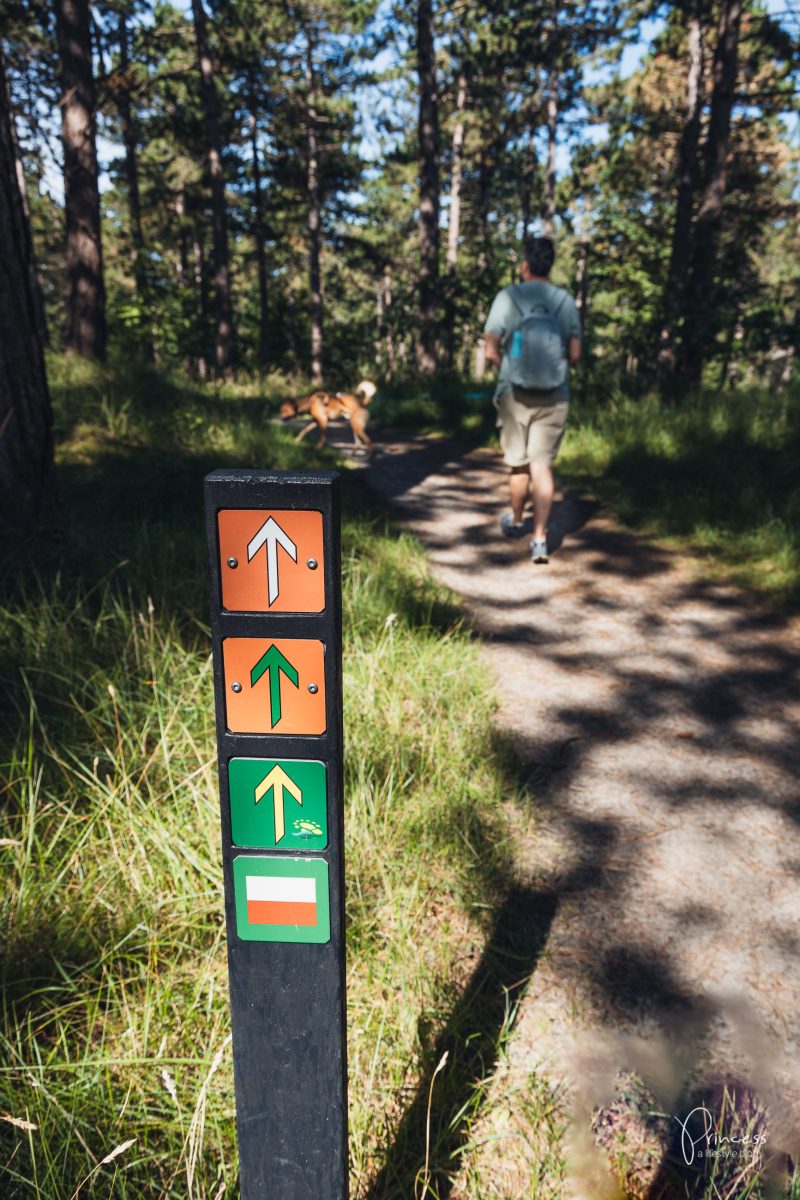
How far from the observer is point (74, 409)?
727 centimetres

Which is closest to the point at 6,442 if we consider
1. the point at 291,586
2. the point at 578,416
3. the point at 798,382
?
the point at 291,586

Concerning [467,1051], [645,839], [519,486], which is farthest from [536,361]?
[467,1051]

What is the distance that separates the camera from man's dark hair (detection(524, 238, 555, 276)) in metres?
5.06

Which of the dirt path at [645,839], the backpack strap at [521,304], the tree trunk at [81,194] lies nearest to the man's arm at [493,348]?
the backpack strap at [521,304]

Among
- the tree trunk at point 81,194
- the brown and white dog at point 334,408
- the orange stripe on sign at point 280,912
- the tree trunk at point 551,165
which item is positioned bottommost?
the orange stripe on sign at point 280,912

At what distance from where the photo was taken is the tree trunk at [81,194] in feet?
29.5

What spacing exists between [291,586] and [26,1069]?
1359 millimetres

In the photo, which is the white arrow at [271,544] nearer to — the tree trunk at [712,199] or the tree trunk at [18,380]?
the tree trunk at [18,380]

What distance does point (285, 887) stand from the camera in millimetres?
1199

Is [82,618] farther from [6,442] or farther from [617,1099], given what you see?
[617,1099]

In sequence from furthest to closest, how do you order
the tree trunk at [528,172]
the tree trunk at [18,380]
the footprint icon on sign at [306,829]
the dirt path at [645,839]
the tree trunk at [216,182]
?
the tree trunk at [528,172], the tree trunk at [216,182], the tree trunk at [18,380], the dirt path at [645,839], the footprint icon on sign at [306,829]

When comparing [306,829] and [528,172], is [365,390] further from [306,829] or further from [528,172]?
[528,172]

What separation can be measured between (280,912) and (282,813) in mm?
170

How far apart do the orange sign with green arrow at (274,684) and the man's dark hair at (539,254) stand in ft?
15.3
